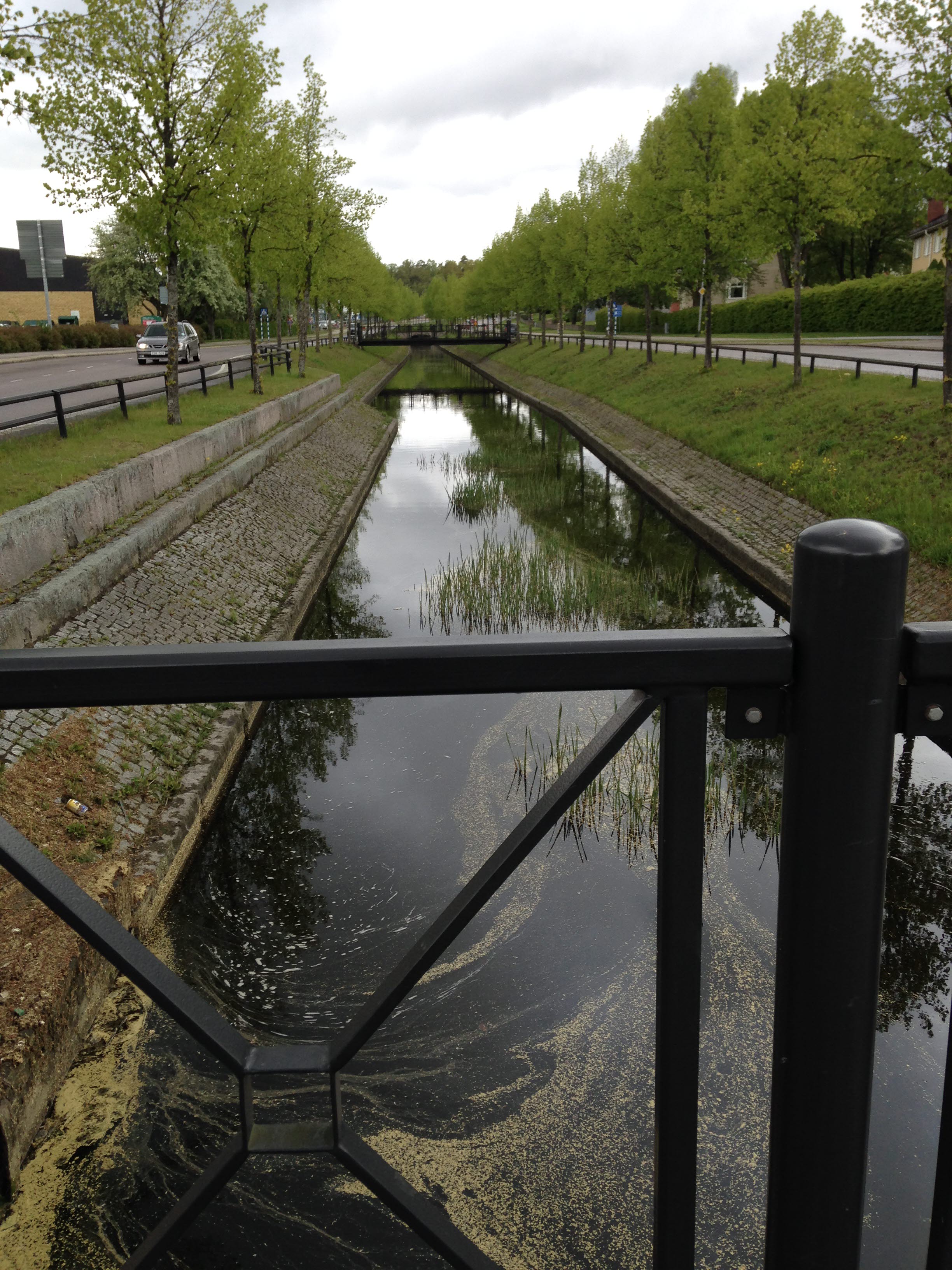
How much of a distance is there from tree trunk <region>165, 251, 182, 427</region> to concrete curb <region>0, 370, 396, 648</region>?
Result: 80 centimetres

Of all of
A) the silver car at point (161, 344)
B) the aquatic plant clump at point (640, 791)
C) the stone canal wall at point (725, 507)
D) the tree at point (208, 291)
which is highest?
the tree at point (208, 291)

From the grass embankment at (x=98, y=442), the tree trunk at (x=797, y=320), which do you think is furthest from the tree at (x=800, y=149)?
the grass embankment at (x=98, y=442)

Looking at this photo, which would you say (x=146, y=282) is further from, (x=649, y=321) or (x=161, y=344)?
(x=649, y=321)

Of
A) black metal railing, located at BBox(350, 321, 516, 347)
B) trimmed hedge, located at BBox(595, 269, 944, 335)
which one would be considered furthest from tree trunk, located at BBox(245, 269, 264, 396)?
black metal railing, located at BBox(350, 321, 516, 347)

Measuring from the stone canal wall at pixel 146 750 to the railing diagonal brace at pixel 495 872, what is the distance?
395 cm

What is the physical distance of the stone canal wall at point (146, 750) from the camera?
16.3 ft

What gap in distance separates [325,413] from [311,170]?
1120 cm

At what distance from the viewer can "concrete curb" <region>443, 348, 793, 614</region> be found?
44.3 feet

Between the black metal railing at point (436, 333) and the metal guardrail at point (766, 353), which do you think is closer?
the metal guardrail at point (766, 353)

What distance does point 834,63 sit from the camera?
21.1 metres

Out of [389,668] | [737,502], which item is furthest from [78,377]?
[389,668]

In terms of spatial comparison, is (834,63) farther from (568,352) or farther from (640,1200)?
(568,352)

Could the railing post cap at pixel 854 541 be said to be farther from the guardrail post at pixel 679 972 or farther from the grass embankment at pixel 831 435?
the grass embankment at pixel 831 435

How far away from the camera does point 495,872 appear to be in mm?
1240
